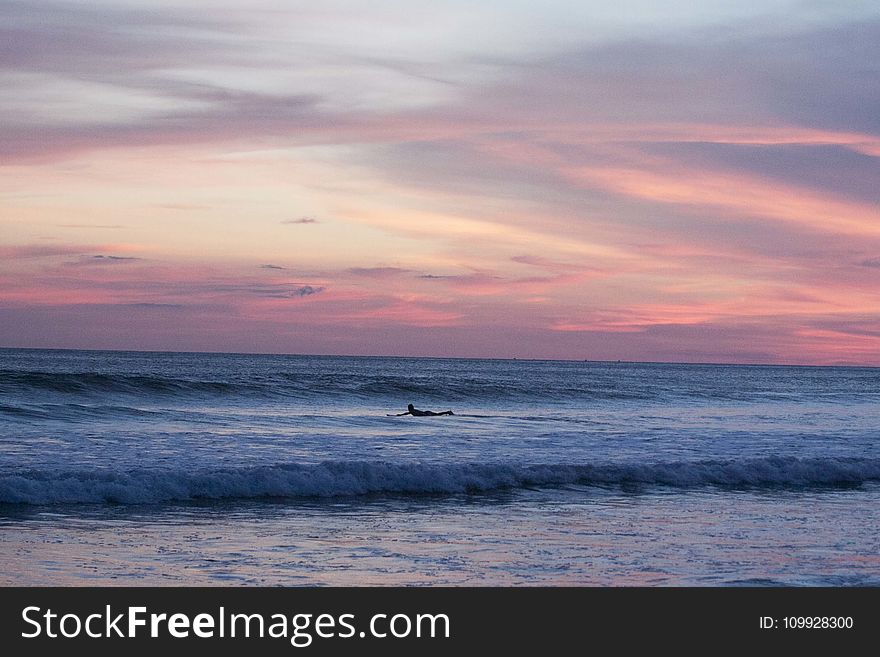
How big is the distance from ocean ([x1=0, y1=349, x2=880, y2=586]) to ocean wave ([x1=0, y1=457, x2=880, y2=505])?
0.04 meters

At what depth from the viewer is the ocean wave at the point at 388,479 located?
1524cm

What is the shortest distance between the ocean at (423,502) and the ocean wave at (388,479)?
4 centimetres

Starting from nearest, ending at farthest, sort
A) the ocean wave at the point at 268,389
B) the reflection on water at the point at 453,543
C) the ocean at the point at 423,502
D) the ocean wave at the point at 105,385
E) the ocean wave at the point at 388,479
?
1. the reflection on water at the point at 453,543
2. the ocean at the point at 423,502
3. the ocean wave at the point at 388,479
4. the ocean wave at the point at 105,385
5. the ocean wave at the point at 268,389

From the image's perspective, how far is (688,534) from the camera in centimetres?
1291

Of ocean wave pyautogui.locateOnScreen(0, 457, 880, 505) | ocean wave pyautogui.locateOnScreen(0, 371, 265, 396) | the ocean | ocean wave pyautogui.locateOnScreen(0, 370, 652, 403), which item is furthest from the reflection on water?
ocean wave pyautogui.locateOnScreen(0, 371, 265, 396)

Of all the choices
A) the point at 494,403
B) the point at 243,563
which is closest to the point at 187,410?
the point at 494,403

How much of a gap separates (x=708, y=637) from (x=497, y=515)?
6394 mm

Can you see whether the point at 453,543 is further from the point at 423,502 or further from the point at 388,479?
the point at 388,479

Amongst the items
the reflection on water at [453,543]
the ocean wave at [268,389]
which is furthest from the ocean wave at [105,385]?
the reflection on water at [453,543]

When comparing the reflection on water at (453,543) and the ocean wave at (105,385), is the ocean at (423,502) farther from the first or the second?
the ocean wave at (105,385)

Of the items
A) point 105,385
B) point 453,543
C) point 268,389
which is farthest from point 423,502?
point 268,389

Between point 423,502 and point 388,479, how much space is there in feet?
5.41

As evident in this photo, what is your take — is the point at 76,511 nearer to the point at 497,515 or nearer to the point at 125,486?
the point at 125,486

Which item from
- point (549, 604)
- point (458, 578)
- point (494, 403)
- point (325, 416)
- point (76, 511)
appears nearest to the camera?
point (549, 604)
